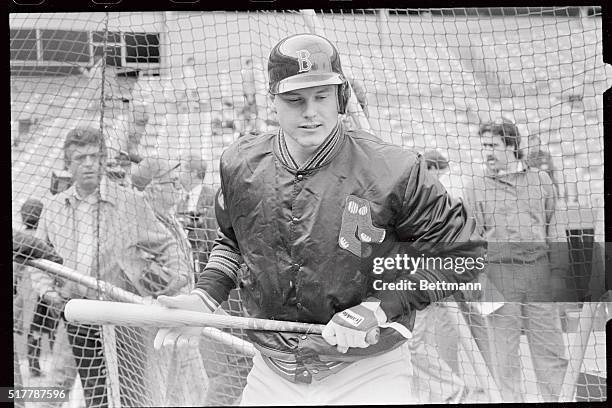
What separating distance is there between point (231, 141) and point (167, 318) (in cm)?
51

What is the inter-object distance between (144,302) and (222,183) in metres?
0.39

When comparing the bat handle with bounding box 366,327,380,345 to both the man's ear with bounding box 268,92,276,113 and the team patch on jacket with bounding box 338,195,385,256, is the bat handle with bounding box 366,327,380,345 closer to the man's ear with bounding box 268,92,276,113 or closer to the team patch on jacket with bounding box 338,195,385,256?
the team patch on jacket with bounding box 338,195,385,256

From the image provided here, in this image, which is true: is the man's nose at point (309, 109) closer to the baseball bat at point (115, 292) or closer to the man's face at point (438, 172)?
the man's face at point (438, 172)

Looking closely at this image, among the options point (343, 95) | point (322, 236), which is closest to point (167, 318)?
point (322, 236)

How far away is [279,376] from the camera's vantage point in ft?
9.22

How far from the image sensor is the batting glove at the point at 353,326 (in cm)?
273

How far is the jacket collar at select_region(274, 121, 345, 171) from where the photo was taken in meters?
2.74

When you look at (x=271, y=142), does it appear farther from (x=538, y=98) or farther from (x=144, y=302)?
(x=538, y=98)

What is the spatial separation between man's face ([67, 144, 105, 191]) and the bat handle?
0.89 meters

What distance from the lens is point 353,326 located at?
2.73 m

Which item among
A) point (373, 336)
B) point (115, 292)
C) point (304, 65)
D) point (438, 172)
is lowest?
point (373, 336)

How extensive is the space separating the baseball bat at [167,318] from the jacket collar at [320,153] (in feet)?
1.31

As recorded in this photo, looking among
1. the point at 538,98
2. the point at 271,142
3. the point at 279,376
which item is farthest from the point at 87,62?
the point at 538,98

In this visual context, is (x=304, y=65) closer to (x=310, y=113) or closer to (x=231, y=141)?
(x=310, y=113)
